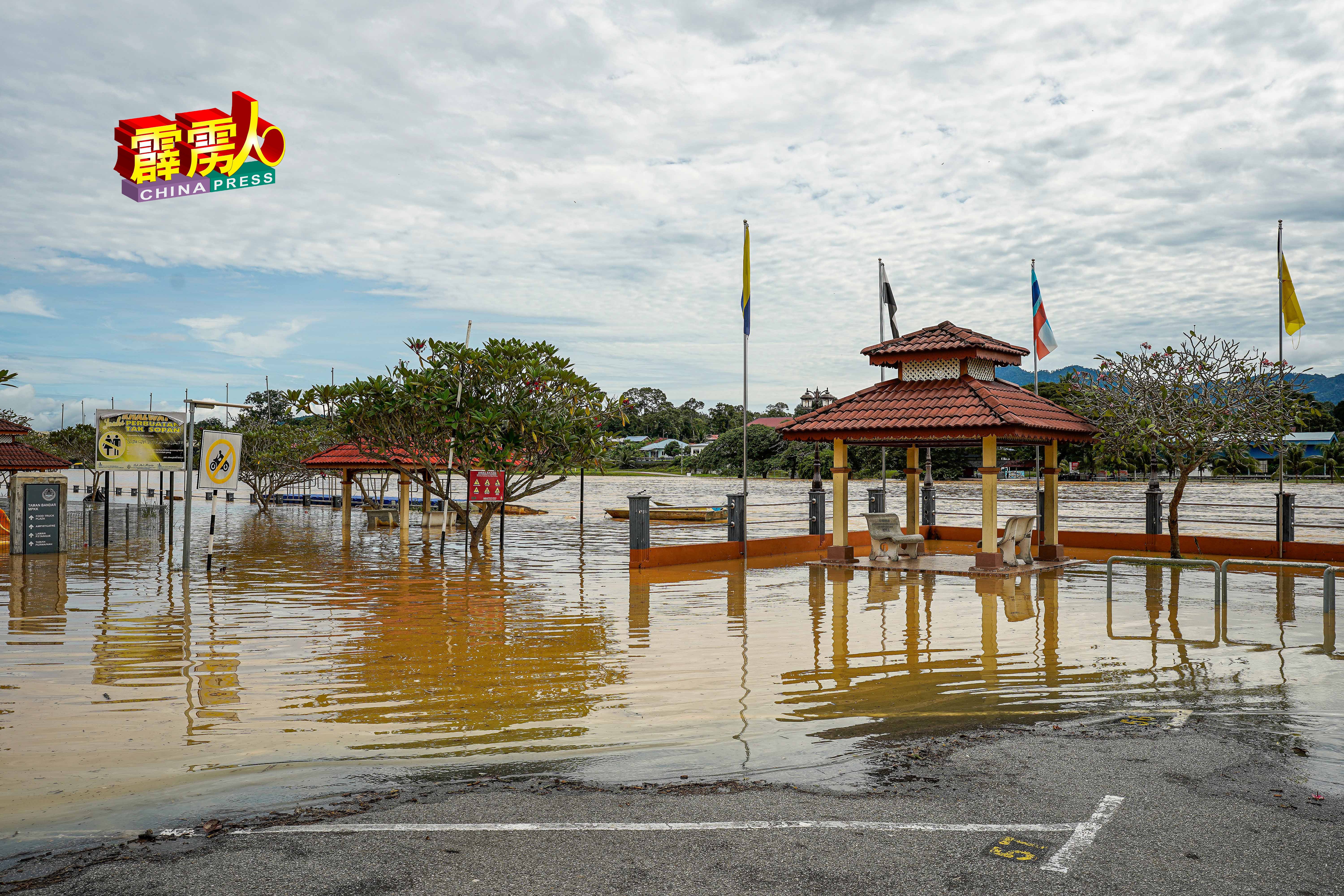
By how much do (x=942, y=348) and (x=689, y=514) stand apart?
62.1 ft

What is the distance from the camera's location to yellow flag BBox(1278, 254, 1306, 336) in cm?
1752

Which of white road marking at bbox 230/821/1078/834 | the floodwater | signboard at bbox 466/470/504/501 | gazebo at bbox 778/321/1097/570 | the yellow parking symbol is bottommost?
the floodwater

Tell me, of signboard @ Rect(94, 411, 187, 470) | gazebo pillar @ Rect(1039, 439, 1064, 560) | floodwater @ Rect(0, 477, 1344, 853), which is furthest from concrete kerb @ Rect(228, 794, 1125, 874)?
signboard @ Rect(94, 411, 187, 470)

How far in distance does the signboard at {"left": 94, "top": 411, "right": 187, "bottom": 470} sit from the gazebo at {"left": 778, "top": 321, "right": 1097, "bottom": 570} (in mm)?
12631

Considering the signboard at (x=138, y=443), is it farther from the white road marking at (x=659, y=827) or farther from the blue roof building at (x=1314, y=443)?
the blue roof building at (x=1314, y=443)

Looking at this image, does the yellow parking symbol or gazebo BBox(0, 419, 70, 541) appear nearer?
the yellow parking symbol

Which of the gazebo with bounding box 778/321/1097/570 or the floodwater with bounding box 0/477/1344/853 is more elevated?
the gazebo with bounding box 778/321/1097/570

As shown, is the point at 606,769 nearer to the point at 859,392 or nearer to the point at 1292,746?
the point at 1292,746

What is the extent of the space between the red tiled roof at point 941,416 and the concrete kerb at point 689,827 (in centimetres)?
1163

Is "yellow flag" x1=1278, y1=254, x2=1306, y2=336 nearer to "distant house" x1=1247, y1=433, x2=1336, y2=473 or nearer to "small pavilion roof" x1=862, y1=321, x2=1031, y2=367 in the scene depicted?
"small pavilion roof" x1=862, y1=321, x2=1031, y2=367

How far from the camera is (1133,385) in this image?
18.5 meters

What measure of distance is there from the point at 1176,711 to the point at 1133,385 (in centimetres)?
1335

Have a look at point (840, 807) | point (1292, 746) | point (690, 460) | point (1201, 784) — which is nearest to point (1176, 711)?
point (1292, 746)

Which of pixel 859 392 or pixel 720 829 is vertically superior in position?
pixel 859 392
